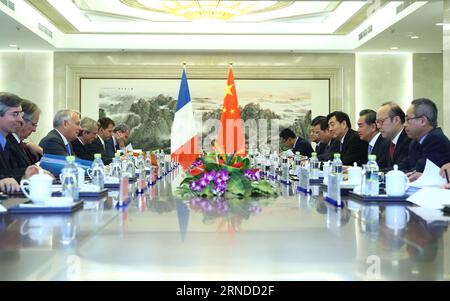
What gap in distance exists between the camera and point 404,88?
1134cm

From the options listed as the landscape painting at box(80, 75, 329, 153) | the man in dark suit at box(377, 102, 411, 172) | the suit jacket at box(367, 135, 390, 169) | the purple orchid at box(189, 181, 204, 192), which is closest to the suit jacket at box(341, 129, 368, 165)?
the suit jacket at box(367, 135, 390, 169)

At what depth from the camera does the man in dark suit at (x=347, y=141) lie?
19.6 feet

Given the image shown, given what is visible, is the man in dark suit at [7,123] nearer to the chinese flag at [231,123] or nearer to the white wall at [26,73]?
the chinese flag at [231,123]

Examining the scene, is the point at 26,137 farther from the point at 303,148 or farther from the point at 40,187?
the point at 303,148

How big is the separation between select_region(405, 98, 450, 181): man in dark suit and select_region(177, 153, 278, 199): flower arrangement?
1.27 m

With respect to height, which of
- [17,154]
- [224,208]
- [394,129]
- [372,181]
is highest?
[394,129]

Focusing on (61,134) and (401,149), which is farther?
(61,134)

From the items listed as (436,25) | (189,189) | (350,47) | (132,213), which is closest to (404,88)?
(350,47)

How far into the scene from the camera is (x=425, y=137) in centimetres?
399

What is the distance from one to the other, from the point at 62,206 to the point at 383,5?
744 centimetres

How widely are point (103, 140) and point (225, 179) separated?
566cm

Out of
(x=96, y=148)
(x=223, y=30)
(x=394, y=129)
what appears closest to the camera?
(x=394, y=129)

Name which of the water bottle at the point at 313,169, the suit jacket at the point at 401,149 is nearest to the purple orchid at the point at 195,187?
the water bottle at the point at 313,169

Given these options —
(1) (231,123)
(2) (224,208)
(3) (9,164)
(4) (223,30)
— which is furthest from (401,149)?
(4) (223,30)
